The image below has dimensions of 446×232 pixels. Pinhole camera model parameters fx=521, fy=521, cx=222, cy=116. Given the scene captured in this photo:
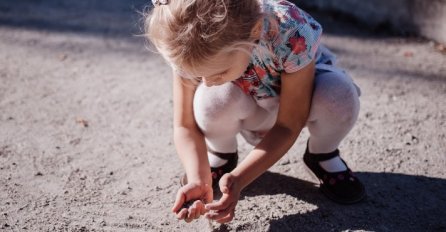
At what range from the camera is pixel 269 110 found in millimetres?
1553

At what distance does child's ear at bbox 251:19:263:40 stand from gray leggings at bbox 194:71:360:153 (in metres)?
0.28

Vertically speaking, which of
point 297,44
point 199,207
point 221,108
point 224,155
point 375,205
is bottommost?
point 375,205

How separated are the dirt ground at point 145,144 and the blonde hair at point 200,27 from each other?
56 cm

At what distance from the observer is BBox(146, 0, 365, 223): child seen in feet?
3.78

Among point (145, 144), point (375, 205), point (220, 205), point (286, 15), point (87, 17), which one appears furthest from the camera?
point (87, 17)

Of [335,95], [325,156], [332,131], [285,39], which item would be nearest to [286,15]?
[285,39]

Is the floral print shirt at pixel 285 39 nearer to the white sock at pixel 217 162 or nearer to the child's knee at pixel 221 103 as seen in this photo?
the child's knee at pixel 221 103

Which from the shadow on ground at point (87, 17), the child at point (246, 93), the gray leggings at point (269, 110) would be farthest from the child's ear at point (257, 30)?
the shadow on ground at point (87, 17)

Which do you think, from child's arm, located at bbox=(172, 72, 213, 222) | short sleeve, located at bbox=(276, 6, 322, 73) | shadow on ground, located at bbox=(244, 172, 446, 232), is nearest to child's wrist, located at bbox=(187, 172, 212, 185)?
child's arm, located at bbox=(172, 72, 213, 222)

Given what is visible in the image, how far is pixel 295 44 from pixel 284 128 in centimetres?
23

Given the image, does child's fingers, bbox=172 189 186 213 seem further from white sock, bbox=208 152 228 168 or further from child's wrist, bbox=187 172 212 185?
white sock, bbox=208 152 228 168

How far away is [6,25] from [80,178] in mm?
1786

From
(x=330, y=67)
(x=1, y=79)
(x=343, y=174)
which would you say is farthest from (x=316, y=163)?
(x=1, y=79)

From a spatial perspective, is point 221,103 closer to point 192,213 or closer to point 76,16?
point 192,213
